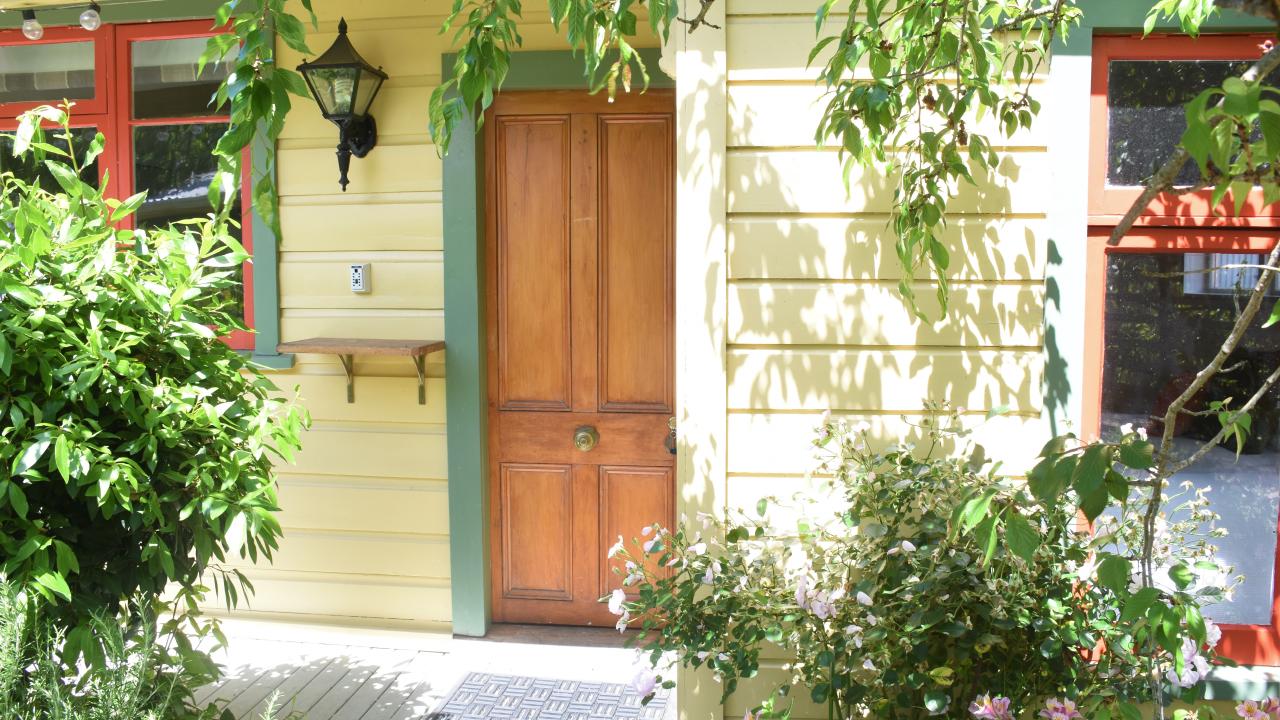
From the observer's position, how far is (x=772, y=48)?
278cm

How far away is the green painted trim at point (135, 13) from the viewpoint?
421 cm

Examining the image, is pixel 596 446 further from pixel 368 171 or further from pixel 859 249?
pixel 859 249

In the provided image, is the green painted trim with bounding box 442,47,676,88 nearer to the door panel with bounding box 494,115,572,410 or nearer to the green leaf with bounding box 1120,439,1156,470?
the door panel with bounding box 494,115,572,410

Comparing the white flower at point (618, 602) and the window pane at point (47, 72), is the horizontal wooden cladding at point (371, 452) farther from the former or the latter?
the window pane at point (47, 72)

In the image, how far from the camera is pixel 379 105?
4.13m

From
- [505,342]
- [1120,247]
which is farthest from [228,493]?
[1120,247]

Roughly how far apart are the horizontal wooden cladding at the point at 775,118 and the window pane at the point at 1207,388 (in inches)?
23.2

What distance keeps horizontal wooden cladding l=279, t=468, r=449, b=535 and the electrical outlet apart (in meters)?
0.83

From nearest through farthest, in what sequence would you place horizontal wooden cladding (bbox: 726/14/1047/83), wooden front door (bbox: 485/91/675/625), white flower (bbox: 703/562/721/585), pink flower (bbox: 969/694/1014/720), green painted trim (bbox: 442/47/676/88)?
pink flower (bbox: 969/694/1014/720) < white flower (bbox: 703/562/721/585) < horizontal wooden cladding (bbox: 726/14/1047/83) < green painted trim (bbox: 442/47/676/88) < wooden front door (bbox: 485/91/675/625)

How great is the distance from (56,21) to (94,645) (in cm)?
315

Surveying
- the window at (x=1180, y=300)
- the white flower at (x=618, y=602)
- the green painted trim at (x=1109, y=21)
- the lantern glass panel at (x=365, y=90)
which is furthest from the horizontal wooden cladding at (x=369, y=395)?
the green painted trim at (x=1109, y=21)

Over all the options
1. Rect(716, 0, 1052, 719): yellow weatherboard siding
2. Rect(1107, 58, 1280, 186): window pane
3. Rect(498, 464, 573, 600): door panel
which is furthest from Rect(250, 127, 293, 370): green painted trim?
Rect(1107, 58, 1280, 186): window pane

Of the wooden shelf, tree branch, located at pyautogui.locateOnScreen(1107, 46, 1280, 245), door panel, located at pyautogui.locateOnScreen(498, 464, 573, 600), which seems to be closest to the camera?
tree branch, located at pyautogui.locateOnScreen(1107, 46, 1280, 245)

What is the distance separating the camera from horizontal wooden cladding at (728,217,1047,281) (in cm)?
279
